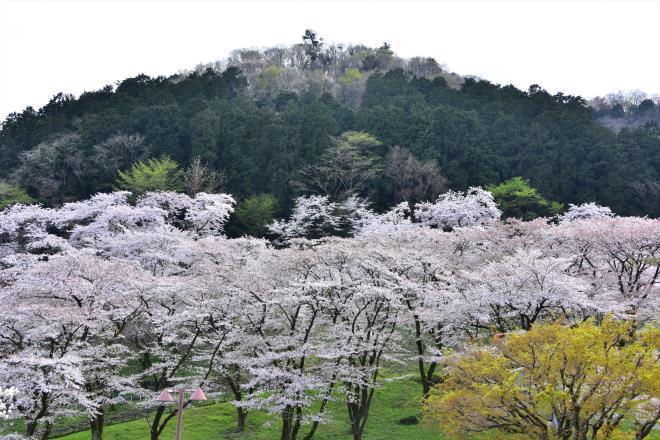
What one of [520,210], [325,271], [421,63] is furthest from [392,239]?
[421,63]

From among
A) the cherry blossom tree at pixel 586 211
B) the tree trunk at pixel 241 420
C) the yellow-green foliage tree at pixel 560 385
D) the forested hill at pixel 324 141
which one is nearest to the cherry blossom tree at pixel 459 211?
the cherry blossom tree at pixel 586 211

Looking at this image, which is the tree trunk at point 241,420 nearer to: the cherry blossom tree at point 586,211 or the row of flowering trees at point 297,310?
the row of flowering trees at point 297,310

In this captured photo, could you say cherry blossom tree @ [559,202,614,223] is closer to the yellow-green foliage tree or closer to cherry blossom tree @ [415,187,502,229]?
cherry blossom tree @ [415,187,502,229]

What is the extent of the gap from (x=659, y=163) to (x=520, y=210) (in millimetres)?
12918

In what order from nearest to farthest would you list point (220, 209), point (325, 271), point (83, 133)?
1. point (325, 271)
2. point (220, 209)
3. point (83, 133)

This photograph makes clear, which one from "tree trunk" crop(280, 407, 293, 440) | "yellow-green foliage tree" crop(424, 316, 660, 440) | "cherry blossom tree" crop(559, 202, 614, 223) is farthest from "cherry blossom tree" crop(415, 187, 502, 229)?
"yellow-green foliage tree" crop(424, 316, 660, 440)

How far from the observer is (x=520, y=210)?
41406 millimetres

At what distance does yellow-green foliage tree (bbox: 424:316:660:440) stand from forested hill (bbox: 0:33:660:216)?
103ft

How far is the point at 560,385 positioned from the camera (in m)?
12.4

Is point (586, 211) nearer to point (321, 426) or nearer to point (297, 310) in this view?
point (321, 426)

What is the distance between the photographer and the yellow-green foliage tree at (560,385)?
37.0ft

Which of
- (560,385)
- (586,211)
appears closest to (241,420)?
(560,385)

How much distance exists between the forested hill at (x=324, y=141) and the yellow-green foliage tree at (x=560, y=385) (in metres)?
31.3

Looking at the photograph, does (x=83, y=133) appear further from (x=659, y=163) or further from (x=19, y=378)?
(x=659, y=163)
